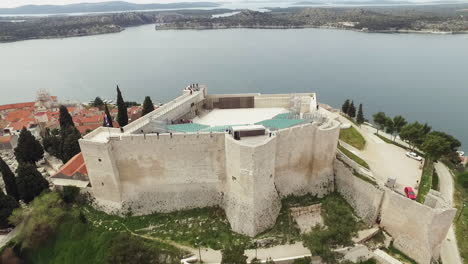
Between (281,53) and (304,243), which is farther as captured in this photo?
(281,53)

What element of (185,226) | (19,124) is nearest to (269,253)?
(185,226)

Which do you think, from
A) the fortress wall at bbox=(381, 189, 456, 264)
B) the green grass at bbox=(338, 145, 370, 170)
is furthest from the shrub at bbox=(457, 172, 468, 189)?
the fortress wall at bbox=(381, 189, 456, 264)

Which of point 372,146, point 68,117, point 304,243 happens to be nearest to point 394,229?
point 304,243

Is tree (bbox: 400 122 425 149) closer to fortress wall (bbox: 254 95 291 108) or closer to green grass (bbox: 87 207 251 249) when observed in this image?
fortress wall (bbox: 254 95 291 108)

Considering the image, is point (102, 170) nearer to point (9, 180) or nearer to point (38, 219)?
point (38, 219)

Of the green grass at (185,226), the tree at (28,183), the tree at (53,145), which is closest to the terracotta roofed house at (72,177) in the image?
the tree at (28,183)

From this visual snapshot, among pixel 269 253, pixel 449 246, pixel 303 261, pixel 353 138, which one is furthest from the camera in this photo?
pixel 353 138

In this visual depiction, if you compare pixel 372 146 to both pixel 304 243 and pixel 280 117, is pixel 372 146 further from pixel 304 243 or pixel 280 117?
pixel 304 243
